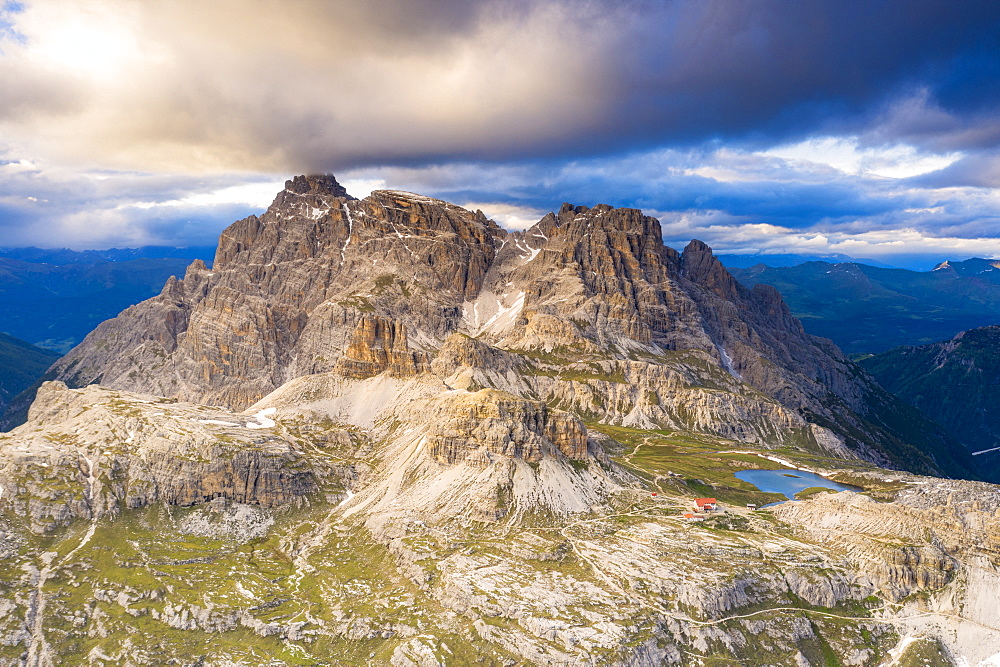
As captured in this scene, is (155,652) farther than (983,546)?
No

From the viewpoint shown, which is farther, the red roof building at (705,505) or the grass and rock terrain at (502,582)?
the red roof building at (705,505)

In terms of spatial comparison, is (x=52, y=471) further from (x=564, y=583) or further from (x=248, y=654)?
(x=564, y=583)

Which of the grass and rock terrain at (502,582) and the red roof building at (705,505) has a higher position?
the red roof building at (705,505)

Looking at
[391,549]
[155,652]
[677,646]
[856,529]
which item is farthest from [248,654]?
[856,529]

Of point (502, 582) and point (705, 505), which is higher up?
point (705, 505)

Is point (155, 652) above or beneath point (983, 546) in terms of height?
beneath

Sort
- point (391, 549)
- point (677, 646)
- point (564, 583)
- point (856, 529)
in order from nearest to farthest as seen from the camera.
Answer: point (677, 646) < point (564, 583) < point (856, 529) < point (391, 549)

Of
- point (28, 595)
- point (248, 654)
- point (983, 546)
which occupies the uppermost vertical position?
point (983, 546)

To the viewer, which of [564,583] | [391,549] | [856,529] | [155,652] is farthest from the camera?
[391,549]

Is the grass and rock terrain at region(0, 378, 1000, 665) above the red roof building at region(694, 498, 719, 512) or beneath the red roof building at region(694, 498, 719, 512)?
beneath

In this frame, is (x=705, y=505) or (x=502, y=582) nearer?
(x=502, y=582)

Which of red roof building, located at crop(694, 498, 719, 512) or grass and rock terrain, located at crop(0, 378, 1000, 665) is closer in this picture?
grass and rock terrain, located at crop(0, 378, 1000, 665)
